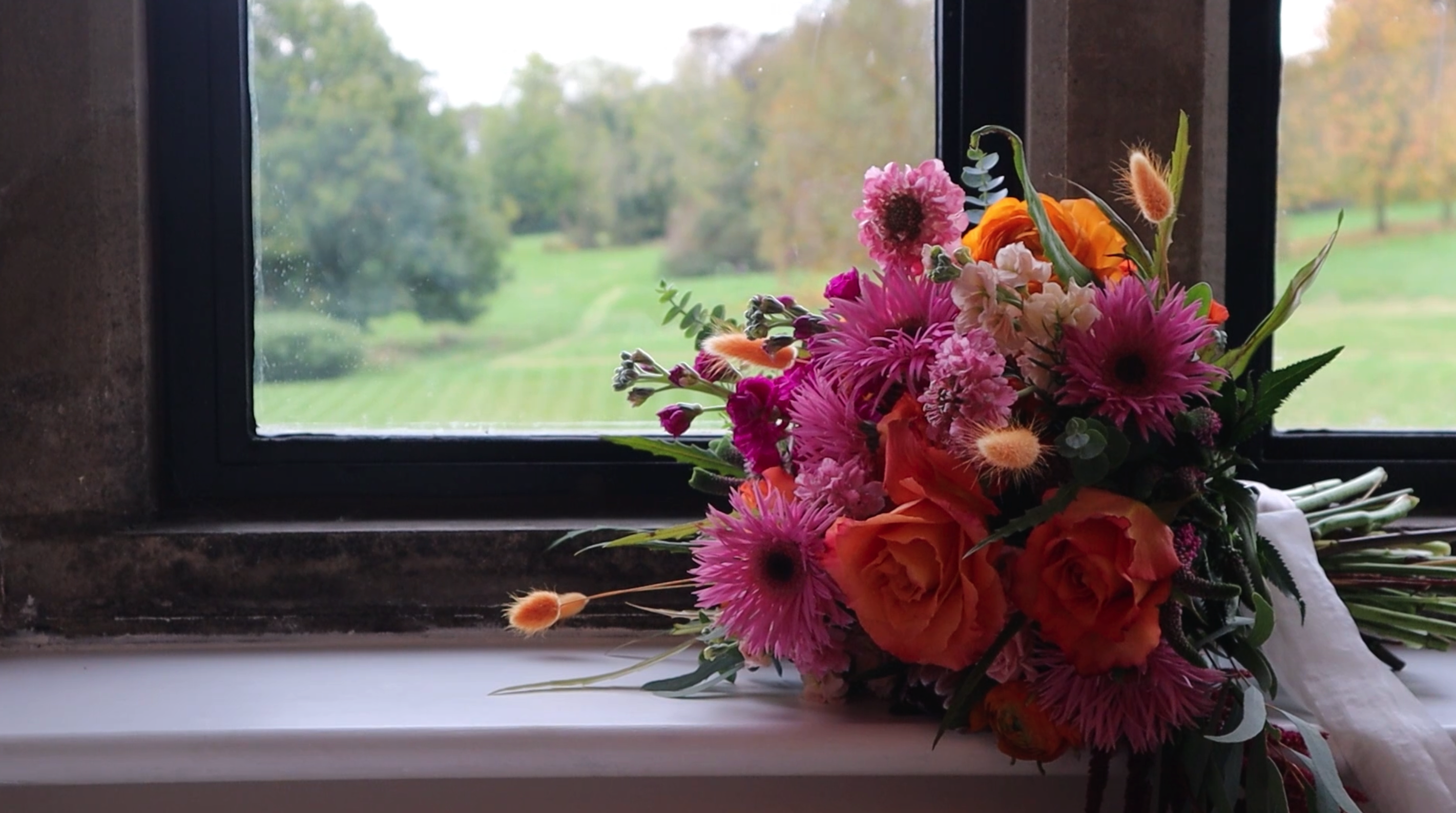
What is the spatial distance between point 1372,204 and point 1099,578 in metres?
0.75

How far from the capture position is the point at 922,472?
67 centimetres

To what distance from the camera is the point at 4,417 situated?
991 millimetres

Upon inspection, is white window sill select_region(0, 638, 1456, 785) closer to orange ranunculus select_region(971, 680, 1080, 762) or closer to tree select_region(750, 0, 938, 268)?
orange ranunculus select_region(971, 680, 1080, 762)

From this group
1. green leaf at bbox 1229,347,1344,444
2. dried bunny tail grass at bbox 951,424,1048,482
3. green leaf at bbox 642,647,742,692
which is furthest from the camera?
green leaf at bbox 642,647,742,692

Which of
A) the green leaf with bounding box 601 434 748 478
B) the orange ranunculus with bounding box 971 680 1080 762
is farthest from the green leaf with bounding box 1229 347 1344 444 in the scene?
the green leaf with bounding box 601 434 748 478

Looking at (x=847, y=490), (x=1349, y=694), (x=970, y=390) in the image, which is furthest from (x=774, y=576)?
(x=1349, y=694)

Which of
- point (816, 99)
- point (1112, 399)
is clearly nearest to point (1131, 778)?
point (1112, 399)

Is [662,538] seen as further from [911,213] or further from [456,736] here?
[911,213]

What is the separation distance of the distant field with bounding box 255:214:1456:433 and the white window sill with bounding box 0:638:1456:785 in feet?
1.06

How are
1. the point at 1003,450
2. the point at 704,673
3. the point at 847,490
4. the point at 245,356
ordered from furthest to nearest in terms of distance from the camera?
1. the point at 245,356
2. the point at 704,673
3. the point at 847,490
4. the point at 1003,450

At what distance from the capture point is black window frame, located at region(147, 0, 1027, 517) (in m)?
1.04

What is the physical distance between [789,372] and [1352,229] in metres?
0.72

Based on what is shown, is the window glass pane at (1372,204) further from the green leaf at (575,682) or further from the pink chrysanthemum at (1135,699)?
the green leaf at (575,682)

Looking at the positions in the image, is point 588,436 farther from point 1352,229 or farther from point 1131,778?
point 1352,229
